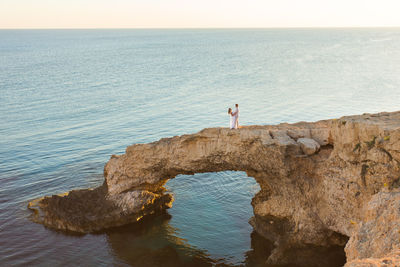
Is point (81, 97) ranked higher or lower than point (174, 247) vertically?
higher

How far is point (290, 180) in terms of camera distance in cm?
2155

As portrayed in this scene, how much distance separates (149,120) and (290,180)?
35.6 m

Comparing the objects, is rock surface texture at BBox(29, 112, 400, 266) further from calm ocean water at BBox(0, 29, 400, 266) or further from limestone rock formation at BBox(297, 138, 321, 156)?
calm ocean water at BBox(0, 29, 400, 266)

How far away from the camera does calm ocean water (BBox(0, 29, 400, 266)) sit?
24578 mm

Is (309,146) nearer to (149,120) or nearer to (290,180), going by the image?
(290,180)

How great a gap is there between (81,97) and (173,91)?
15535 millimetres

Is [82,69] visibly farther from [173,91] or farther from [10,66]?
[173,91]

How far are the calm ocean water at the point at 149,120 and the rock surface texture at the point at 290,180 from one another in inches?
67.3

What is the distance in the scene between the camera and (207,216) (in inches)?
1093

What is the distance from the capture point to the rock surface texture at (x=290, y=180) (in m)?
16.6

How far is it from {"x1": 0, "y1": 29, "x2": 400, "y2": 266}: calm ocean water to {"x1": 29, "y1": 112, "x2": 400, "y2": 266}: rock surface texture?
1709 mm

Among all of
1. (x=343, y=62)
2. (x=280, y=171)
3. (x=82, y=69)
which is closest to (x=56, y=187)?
(x=280, y=171)

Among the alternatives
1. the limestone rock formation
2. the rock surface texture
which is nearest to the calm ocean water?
the rock surface texture

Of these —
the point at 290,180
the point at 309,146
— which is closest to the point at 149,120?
the point at 290,180
